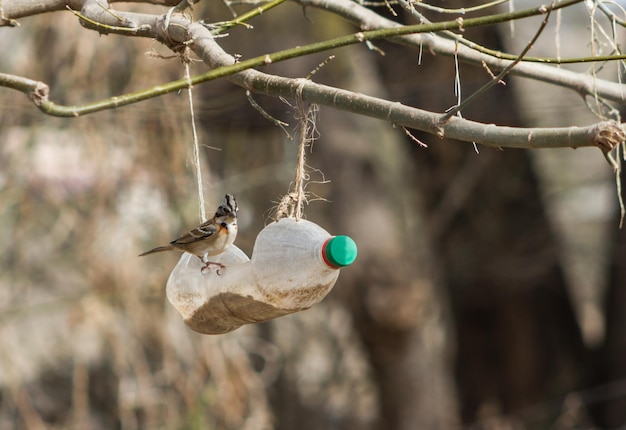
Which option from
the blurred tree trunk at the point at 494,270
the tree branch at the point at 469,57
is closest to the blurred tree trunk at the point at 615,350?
the blurred tree trunk at the point at 494,270

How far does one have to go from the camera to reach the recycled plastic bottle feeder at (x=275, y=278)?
1.56m

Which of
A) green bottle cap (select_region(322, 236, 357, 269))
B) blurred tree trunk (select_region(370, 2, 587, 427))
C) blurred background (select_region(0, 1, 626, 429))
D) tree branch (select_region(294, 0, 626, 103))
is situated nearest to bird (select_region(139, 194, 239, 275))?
green bottle cap (select_region(322, 236, 357, 269))

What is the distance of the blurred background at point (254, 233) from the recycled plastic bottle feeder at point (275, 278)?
2.16 metres

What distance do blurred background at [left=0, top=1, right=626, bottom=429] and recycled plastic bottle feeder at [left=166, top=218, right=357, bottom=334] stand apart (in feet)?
7.09

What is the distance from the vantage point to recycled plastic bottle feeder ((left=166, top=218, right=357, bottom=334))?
1.56 m

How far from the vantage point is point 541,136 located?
1.29 metres

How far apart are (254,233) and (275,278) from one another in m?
3.73

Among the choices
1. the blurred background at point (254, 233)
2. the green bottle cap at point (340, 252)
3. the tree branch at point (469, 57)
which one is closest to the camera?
the green bottle cap at point (340, 252)

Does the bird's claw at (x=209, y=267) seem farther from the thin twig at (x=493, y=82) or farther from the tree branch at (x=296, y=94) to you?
the thin twig at (x=493, y=82)

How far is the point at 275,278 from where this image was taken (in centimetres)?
161

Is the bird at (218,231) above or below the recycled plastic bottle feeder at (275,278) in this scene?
above

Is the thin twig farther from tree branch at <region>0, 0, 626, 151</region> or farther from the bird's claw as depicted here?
the bird's claw

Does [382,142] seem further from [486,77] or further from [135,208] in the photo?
[135,208]

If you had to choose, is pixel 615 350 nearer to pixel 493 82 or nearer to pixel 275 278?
pixel 275 278
